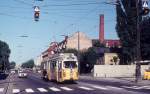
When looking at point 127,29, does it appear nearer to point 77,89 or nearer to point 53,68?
point 53,68

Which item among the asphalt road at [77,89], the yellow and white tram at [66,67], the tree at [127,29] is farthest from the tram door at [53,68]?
the tree at [127,29]

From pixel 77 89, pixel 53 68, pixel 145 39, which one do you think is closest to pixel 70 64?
pixel 53 68

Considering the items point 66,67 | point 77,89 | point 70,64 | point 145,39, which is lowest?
point 77,89

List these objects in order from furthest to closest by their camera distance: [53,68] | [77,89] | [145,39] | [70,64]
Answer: [145,39]
[53,68]
[70,64]
[77,89]

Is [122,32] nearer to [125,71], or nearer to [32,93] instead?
[125,71]

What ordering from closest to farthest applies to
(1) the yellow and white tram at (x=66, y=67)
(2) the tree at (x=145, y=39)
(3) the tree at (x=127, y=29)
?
(1) the yellow and white tram at (x=66, y=67) < (3) the tree at (x=127, y=29) < (2) the tree at (x=145, y=39)

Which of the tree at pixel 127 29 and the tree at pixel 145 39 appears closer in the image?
the tree at pixel 127 29

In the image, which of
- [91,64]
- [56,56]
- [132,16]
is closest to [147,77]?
[56,56]

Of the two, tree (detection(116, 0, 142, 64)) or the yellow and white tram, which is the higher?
tree (detection(116, 0, 142, 64))

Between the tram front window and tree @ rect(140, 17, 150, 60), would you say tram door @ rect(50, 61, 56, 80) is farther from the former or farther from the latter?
tree @ rect(140, 17, 150, 60)

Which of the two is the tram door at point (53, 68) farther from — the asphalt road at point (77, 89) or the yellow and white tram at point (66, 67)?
the asphalt road at point (77, 89)

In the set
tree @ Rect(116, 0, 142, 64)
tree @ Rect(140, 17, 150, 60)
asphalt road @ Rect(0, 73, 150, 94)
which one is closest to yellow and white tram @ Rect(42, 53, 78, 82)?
asphalt road @ Rect(0, 73, 150, 94)

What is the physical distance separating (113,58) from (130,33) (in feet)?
39.4

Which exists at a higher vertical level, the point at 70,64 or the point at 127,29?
the point at 127,29
